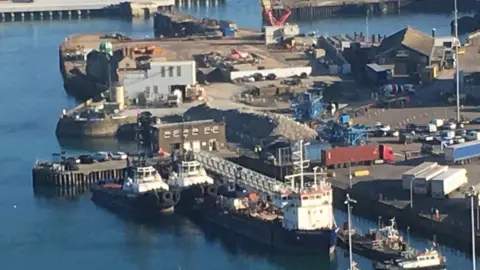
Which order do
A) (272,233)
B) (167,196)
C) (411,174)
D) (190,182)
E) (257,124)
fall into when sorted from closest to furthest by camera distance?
(272,233) < (411,174) < (167,196) < (190,182) < (257,124)

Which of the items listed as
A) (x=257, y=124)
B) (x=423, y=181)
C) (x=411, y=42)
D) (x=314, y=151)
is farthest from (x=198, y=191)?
(x=411, y=42)

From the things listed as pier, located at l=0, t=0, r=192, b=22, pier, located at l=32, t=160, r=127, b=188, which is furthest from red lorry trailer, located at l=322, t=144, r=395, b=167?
pier, located at l=0, t=0, r=192, b=22

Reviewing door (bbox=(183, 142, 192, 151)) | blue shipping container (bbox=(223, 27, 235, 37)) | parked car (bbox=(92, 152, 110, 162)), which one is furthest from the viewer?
blue shipping container (bbox=(223, 27, 235, 37))

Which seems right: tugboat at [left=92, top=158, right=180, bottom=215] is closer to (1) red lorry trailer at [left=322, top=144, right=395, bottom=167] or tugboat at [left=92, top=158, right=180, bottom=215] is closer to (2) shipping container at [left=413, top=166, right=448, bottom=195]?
(1) red lorry trailer at [left=322, top=144, right=395, bottom=167]

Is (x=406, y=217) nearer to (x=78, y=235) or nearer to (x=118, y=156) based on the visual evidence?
(x=78, y=235)

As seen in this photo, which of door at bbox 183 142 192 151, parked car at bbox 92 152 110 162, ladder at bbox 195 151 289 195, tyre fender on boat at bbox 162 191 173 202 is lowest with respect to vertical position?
tyre fender on boat at bbox 162 191 173 202

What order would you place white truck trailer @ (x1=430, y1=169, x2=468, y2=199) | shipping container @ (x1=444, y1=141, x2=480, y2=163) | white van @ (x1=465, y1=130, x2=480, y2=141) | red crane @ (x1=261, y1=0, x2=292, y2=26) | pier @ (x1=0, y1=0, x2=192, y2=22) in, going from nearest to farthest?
white truck trailer @ (x1=430, y1=169, x2=468, y2=199) → shipping container @ (x1=444, y1=141, x2=480, y2=163) → white van @ (x1=465, y1=130, x2=480, y2=141) → red crane @ (x1=261, y1=0, x2=292, y2=26) → pier @ (x1=0, y1=0, x2=192, y2=22)
